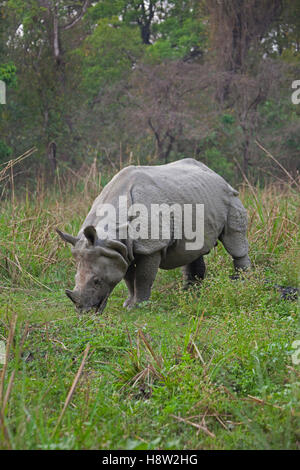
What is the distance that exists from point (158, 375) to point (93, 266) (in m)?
1.70

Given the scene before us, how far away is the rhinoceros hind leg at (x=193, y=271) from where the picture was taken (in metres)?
6.89

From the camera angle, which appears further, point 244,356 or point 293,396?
point 244,356

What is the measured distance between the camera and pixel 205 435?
310cm

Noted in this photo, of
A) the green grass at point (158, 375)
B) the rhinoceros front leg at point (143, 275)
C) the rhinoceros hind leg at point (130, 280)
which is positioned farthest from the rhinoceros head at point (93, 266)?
the rhinoceros hind leg at point (130, 280)

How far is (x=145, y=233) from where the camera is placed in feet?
18.2

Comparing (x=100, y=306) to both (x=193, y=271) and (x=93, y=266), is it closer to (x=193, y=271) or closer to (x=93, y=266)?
(x=93, y=266)

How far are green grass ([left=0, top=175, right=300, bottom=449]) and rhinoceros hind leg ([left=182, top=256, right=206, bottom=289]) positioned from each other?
0.59 metres

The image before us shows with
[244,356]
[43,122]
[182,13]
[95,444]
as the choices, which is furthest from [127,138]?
[95,444]

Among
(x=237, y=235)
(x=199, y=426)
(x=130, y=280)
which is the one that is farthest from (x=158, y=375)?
(x=237, y=235)

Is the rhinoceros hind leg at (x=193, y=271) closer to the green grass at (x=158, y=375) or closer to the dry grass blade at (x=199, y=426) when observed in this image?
the green grass at (x=158, y=375)

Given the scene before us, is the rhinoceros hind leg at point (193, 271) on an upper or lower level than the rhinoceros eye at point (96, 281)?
lower

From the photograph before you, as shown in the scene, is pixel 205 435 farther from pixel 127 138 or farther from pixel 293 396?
pixel 127 138

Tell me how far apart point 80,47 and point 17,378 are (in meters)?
17.7
